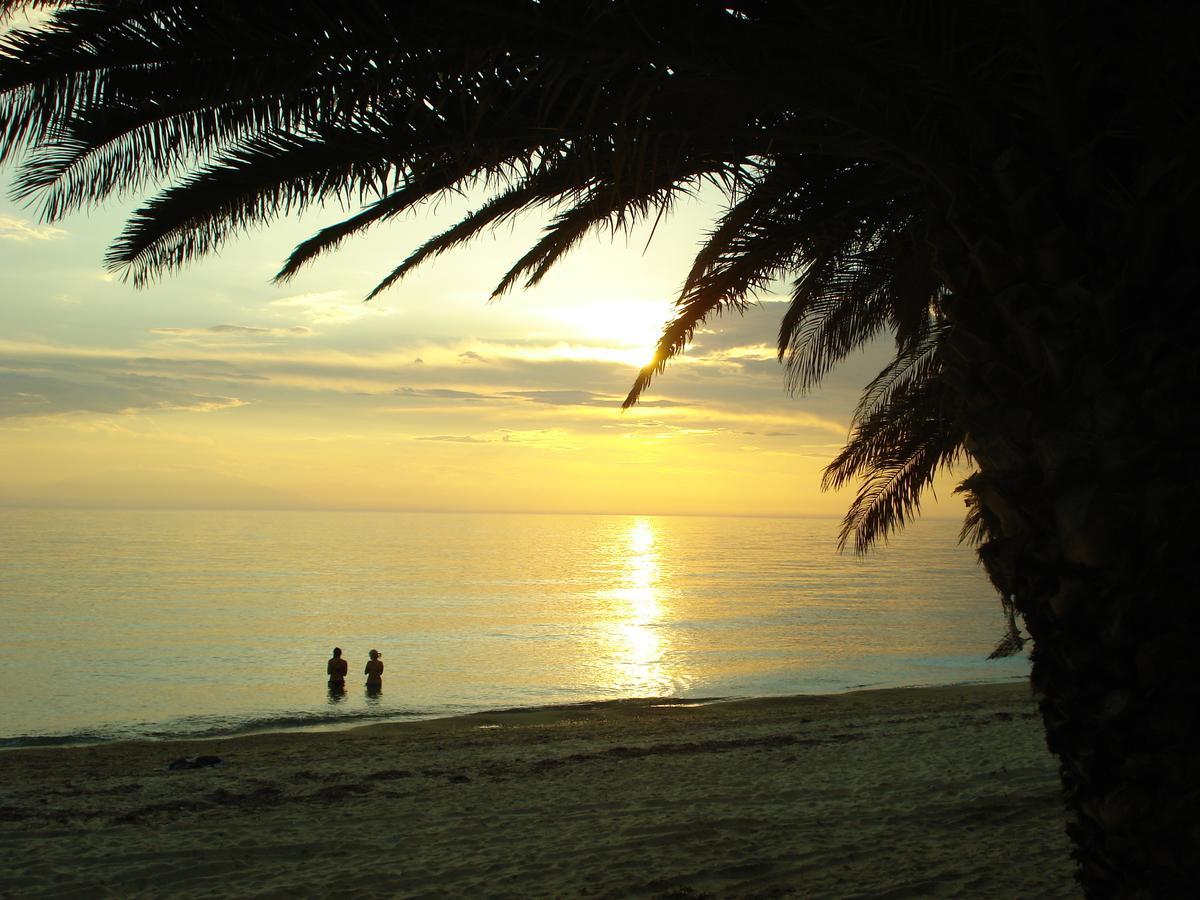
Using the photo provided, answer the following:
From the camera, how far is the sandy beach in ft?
19.9

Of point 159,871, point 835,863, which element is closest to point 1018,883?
point 835,863

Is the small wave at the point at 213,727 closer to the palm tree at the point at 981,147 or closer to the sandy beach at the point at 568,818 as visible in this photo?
the sandy beach at the point at 568,818

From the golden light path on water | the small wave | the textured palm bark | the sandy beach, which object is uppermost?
the textured palm bark

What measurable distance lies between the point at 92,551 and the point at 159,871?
8494 centimetres

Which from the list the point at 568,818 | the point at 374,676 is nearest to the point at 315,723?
the point at 374,676

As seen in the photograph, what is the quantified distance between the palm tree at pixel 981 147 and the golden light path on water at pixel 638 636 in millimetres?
19992

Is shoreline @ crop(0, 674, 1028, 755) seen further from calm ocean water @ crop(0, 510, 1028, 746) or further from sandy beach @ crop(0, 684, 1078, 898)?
sandy beach @ crop(0, 684, 1078, 898)

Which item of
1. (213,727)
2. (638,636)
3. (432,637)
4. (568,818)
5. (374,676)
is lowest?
(638,636)

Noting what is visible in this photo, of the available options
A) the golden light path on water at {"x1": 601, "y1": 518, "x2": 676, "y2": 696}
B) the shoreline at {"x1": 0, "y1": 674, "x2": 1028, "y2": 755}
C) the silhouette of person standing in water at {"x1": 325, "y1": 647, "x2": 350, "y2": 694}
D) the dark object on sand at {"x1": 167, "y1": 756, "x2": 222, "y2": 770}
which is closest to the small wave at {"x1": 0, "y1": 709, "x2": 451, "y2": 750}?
the shoreline at {"x1": 0, "y1": 674, "x2": 1028, "y2": 755}

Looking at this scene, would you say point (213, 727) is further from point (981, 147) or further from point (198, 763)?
point (981, 147)

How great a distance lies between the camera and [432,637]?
32938 millimetres

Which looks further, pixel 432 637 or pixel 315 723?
pixel 432 637

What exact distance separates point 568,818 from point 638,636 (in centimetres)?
2714

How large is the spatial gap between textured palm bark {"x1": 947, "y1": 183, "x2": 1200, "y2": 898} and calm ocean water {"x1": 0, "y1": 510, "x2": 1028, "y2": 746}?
1716 cm
